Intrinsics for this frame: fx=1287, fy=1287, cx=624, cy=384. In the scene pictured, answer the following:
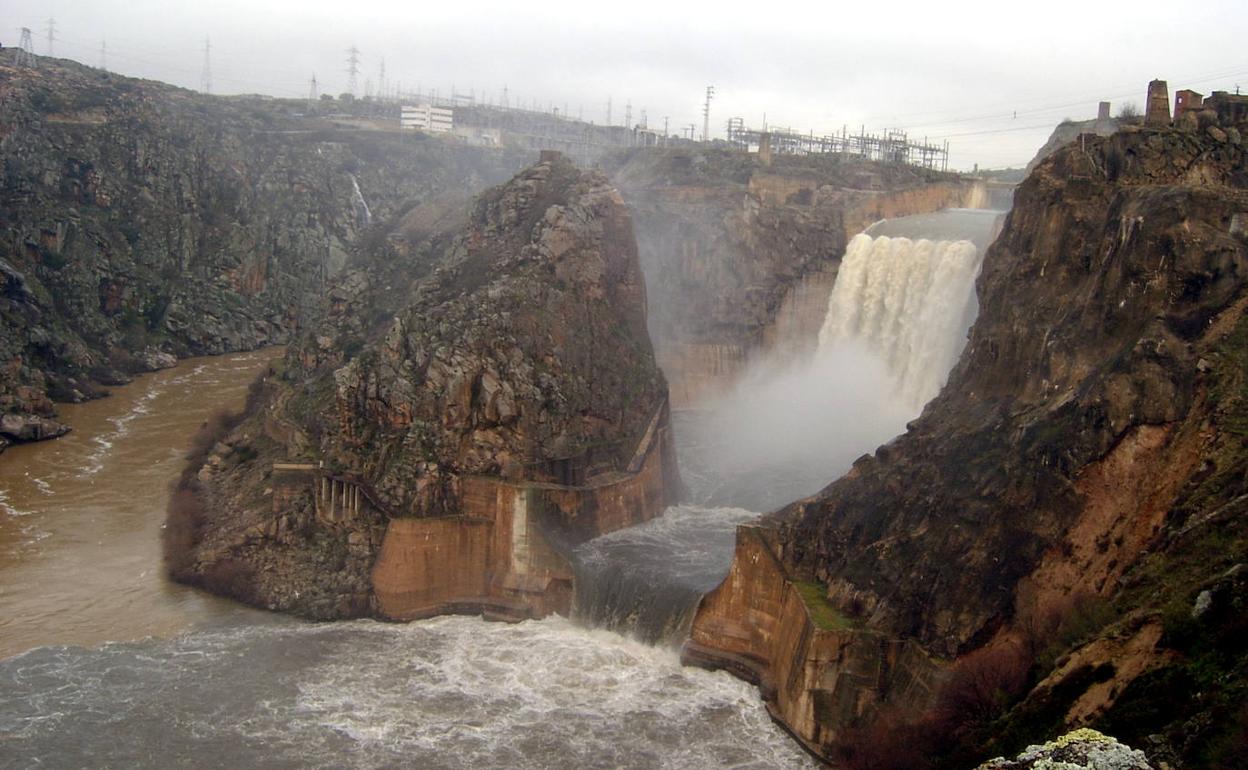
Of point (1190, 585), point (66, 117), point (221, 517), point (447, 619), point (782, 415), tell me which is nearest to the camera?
point (1190, 585)

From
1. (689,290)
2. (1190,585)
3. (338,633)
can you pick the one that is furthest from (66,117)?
(1190,585)

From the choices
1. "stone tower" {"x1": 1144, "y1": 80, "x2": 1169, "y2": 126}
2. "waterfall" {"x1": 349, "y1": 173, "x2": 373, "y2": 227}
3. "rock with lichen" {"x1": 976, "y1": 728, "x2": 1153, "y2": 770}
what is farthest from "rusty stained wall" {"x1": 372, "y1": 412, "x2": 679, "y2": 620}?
"waterfall" {"x1": 349, "y1": 173, "x2": 373, "y2": 227}

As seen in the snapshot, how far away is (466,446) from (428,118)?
440 ft

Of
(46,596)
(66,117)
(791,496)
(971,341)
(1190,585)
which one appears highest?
(66,117)

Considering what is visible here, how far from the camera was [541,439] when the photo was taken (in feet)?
171

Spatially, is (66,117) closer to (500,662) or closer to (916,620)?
(500,662)

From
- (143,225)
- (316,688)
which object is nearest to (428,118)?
(143,225)

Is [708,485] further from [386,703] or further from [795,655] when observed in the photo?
[386,703]

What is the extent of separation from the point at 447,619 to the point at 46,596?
16474 millimetres

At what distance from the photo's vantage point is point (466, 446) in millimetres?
50906

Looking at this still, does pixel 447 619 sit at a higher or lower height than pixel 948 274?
lower

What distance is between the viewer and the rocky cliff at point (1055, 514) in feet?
93.1

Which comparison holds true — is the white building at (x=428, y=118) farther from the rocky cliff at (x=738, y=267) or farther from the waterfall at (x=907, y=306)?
the waterfall at (x=907, y=306)

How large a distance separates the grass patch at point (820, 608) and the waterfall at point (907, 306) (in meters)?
20.5
